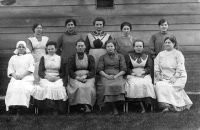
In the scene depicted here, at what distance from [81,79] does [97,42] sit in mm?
1059

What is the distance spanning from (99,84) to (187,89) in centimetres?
332

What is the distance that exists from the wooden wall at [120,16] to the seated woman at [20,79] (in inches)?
79.0

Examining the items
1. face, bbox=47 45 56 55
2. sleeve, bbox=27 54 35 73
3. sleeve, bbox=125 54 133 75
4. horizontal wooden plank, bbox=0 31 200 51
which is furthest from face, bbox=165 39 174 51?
sleeve, bbox=27 54 35 73

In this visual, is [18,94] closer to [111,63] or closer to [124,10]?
[111,63]

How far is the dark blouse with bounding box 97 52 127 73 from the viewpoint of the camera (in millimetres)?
6926

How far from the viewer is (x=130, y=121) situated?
591cm

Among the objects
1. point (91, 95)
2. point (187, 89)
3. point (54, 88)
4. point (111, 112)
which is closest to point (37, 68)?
point (54, 88)

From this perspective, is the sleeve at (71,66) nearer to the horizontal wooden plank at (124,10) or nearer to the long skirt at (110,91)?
the long skirt at (110,91)

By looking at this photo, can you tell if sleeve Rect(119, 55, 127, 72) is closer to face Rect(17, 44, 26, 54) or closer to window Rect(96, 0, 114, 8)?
face Rect(17, 44, 26, 54)

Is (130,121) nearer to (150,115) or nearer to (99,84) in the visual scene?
(150,115)

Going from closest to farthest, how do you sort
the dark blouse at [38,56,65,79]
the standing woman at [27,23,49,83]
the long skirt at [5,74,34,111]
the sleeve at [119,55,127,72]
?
the long skirt at [5,74,34,111] < the dark blouse at [38,56,65,79] < the sleeve at [119,55,127,72] < the standing woman at [27,23,49,83]

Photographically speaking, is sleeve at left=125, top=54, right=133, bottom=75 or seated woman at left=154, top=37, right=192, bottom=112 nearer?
seated woman at left=154, top=37, right=192, bottom=112

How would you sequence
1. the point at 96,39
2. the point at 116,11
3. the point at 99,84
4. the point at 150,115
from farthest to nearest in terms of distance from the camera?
the point at 116,11 < the point at 96,39 < the point at 99,84 < the point at 150,115

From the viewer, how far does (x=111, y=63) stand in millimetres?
6953
